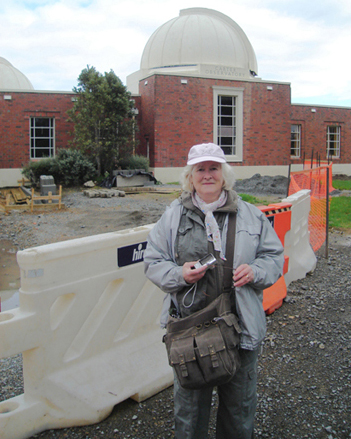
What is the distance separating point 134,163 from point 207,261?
1949 cm

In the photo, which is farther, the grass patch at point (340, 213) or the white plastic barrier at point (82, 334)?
the grass patch at point (340, 213)

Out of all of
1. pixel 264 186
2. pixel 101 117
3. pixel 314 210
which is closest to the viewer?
pixel 314 210

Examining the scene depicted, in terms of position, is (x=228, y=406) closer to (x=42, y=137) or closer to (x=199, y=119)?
(x=42, y=137)

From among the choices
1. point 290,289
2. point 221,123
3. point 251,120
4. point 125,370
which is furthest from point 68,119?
point 125,370

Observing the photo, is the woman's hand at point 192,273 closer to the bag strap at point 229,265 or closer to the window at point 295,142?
the bag strap at point 229,265

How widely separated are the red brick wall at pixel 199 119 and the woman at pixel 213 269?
66.5ft

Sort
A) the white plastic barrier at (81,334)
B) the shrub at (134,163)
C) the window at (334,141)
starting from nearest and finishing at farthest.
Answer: the white plastic barrier at (81,334)
the shrub at (134,163)
the window at (334,141)

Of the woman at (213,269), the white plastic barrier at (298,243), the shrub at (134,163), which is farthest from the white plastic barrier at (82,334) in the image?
the shrub at (134,163)

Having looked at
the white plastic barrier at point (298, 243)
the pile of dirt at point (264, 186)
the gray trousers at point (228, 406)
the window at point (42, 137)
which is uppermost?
the window at point (42, 137)

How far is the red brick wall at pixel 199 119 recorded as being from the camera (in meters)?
22.5

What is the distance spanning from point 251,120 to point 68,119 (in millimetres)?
10608

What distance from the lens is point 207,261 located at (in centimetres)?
210

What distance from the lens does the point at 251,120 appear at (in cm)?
2458

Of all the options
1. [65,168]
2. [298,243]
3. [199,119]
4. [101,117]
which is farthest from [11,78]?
[298,243]
